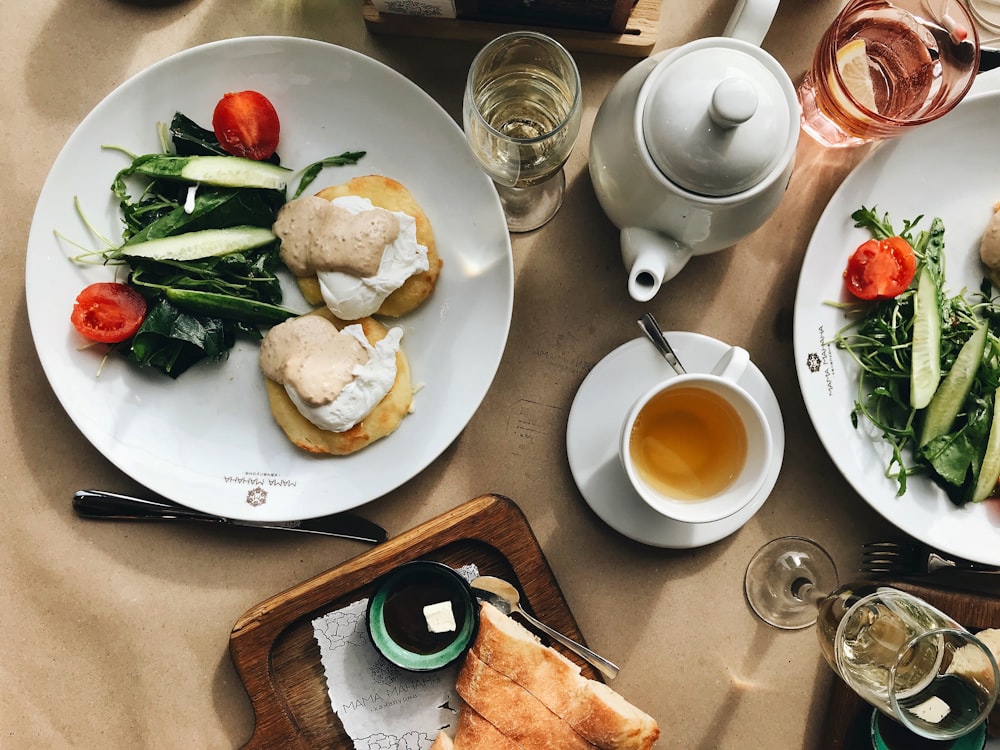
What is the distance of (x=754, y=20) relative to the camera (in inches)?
42.5

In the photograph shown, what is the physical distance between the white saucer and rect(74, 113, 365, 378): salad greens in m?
0.62

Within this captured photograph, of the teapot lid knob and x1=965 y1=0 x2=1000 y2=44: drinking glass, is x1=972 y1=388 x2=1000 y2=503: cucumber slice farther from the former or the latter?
the teapot lid knob

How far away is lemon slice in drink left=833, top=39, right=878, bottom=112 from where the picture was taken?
1396 millimetres

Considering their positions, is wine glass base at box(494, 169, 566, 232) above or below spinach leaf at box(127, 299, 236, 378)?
above

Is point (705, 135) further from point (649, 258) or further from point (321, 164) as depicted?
point (321, 164)

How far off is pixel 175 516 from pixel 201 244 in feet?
1.74

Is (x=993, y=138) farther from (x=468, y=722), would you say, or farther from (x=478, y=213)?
(x=468, y=722)

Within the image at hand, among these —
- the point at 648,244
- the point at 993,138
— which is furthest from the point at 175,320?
the point at 993,138

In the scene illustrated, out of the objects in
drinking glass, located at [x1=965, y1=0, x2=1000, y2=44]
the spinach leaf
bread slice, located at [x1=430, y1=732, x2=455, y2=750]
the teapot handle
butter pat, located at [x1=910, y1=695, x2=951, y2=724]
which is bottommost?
bread slice, located at [x1=430, y1=732, x2=455, y2=750]

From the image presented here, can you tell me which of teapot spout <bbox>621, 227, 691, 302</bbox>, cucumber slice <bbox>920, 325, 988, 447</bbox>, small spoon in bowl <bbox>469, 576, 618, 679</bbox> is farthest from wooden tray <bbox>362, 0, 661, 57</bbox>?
small spoon in bowl <bbox>469, 576, 618, 679</bbox>

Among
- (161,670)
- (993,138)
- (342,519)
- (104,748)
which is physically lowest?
(104,748)

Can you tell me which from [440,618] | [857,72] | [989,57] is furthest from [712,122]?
[440,618]

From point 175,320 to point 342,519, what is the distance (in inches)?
19.5

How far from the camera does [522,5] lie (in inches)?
54.8
